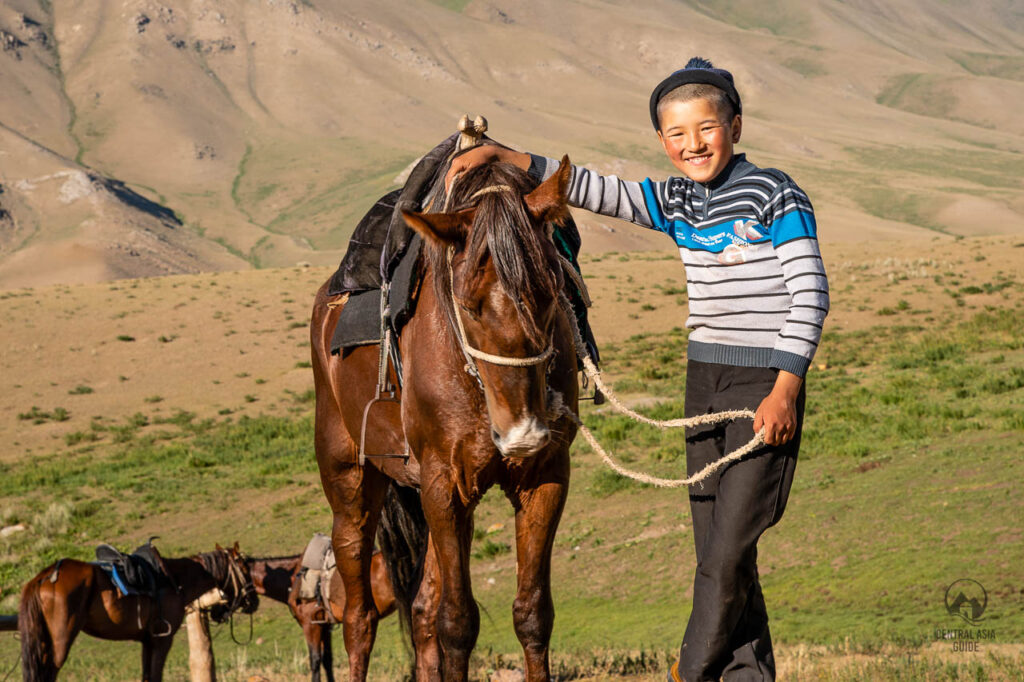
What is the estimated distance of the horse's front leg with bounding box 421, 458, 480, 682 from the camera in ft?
12.7

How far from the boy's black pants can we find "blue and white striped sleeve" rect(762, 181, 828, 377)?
0.93 ft

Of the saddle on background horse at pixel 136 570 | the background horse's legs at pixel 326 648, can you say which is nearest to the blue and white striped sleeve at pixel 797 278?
the background horse's legs at pixel 326 648

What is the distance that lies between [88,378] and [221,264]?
207 ft

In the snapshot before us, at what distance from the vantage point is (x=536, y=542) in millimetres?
3918

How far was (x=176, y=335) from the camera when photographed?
32.4 meters

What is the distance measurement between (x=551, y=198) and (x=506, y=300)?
48 centimetres

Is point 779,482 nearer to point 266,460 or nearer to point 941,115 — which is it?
point 266,460

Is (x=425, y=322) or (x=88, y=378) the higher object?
(x=425, y=322)

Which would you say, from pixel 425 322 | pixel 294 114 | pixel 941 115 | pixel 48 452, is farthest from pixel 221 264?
pixel 941 115

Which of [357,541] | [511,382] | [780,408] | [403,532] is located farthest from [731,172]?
[403,532]

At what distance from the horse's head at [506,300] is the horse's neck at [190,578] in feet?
20.7

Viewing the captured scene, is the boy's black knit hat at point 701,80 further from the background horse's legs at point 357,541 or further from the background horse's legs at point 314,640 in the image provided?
the background horse's legs at point 314,640

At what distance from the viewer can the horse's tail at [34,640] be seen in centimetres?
759

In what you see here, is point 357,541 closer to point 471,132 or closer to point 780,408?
point 471,132
